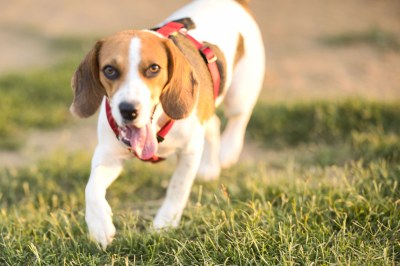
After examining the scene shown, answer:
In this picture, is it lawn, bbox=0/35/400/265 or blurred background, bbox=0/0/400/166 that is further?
blurred background, bbox=0/0/400/166

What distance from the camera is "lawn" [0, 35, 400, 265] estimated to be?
3057 mm

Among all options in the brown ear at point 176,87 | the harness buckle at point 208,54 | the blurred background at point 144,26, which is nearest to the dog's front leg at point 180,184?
the brown ear at point 176,87

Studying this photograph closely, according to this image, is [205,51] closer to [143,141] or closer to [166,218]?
[143,141]

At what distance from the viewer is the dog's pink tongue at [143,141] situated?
303 centimetres

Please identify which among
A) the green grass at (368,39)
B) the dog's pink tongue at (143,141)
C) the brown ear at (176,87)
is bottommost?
the green grass at (368,39)

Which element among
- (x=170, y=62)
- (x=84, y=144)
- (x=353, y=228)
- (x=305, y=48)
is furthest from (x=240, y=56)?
(x=305, y=48)

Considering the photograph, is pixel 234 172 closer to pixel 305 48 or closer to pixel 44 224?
pixel 44 224

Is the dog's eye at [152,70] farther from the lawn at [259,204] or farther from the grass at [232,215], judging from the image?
the grass at [232,215]

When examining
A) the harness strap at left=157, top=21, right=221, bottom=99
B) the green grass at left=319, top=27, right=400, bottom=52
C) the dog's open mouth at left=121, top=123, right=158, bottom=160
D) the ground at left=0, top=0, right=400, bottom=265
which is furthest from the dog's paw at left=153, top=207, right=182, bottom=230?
the green grass at left=319, top=27, right=400, bottom=52

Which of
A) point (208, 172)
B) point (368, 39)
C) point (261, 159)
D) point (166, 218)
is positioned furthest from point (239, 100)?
point (368, 39)

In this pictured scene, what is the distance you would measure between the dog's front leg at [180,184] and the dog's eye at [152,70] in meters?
0.62

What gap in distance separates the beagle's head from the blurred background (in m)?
2.32

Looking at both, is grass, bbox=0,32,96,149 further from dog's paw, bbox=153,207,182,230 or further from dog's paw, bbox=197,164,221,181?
dog's paw, bbox=153,207,182,230

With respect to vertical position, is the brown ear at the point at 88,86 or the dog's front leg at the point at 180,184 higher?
the brown ear at the point at 88,86
